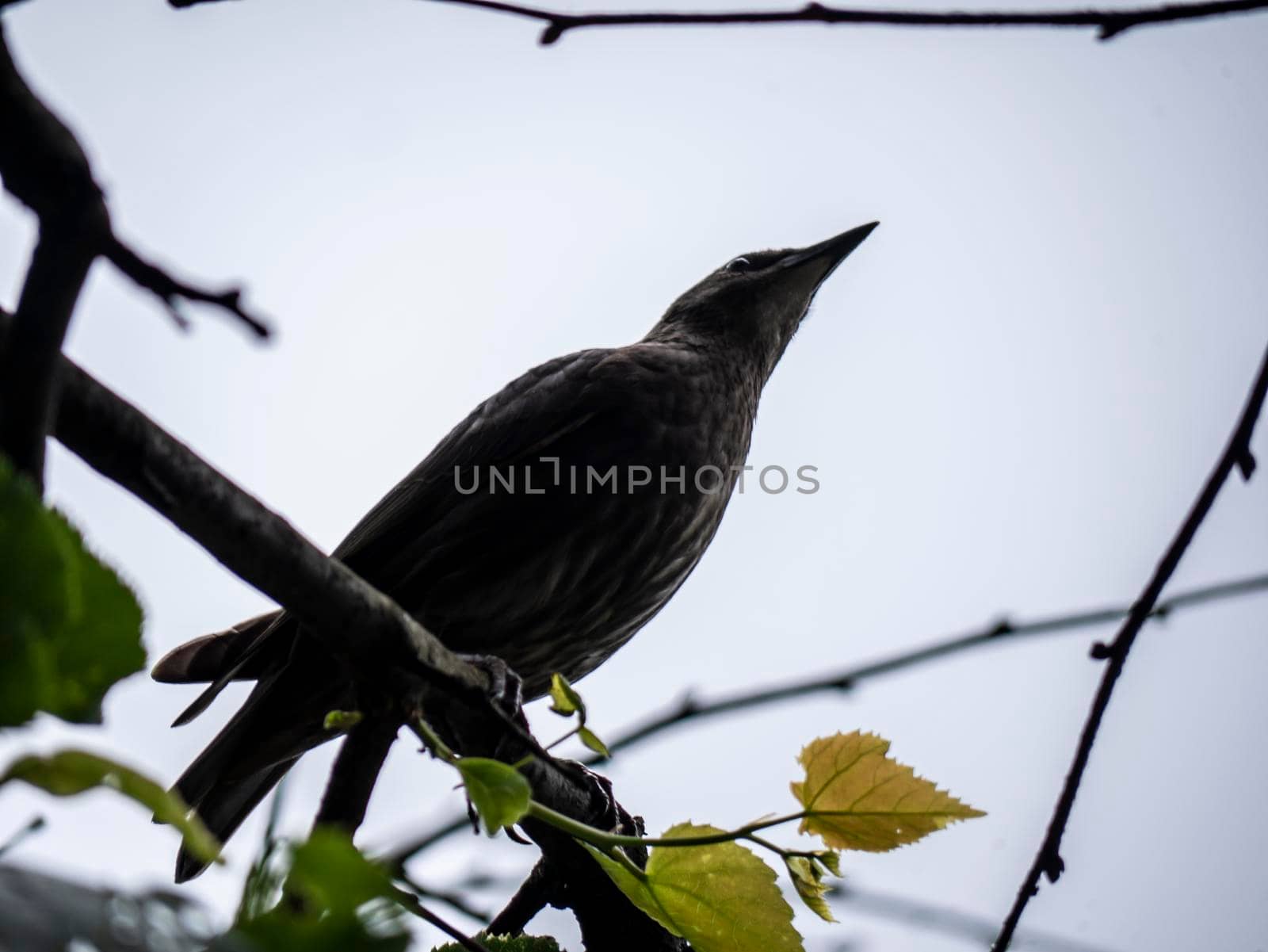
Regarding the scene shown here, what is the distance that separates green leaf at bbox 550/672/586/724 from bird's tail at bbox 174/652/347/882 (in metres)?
2.02

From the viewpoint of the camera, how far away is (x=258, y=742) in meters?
4.00

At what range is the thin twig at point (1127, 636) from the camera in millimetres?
1688

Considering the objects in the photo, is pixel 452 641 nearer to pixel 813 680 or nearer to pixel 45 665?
pixel 813 680

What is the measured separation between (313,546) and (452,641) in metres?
2.11

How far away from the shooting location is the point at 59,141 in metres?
1.03

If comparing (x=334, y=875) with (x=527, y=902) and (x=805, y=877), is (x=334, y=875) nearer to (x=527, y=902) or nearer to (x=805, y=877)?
(x=805, y=877)

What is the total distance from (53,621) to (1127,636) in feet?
4.63

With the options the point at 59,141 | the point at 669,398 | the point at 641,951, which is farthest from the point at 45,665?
the point at 669,398

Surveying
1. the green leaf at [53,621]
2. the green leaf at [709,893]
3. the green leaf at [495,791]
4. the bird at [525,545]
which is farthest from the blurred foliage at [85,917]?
the bird at [525,545]

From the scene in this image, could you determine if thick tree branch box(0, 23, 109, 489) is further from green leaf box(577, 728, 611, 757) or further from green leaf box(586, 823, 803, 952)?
green leaf box(586, 823, 803, 952)

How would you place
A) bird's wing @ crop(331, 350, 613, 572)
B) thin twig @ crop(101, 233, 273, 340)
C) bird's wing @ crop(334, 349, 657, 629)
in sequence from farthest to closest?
bird's wing @ crop(331, 350, 613, 572) → bird's wing @ crop(334, 349, 657, 629) → thin twig @ crop(101, 233, 273, 340)

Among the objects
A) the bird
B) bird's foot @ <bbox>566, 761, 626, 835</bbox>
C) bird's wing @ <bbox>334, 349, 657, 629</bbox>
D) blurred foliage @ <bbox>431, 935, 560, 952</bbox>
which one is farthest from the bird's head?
blurred foliage @ <bbox>431, 935, 560, 952</bbox>

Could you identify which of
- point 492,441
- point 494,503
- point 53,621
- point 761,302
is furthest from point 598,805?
point 761,302

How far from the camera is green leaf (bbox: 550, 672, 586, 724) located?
5.96 feet
